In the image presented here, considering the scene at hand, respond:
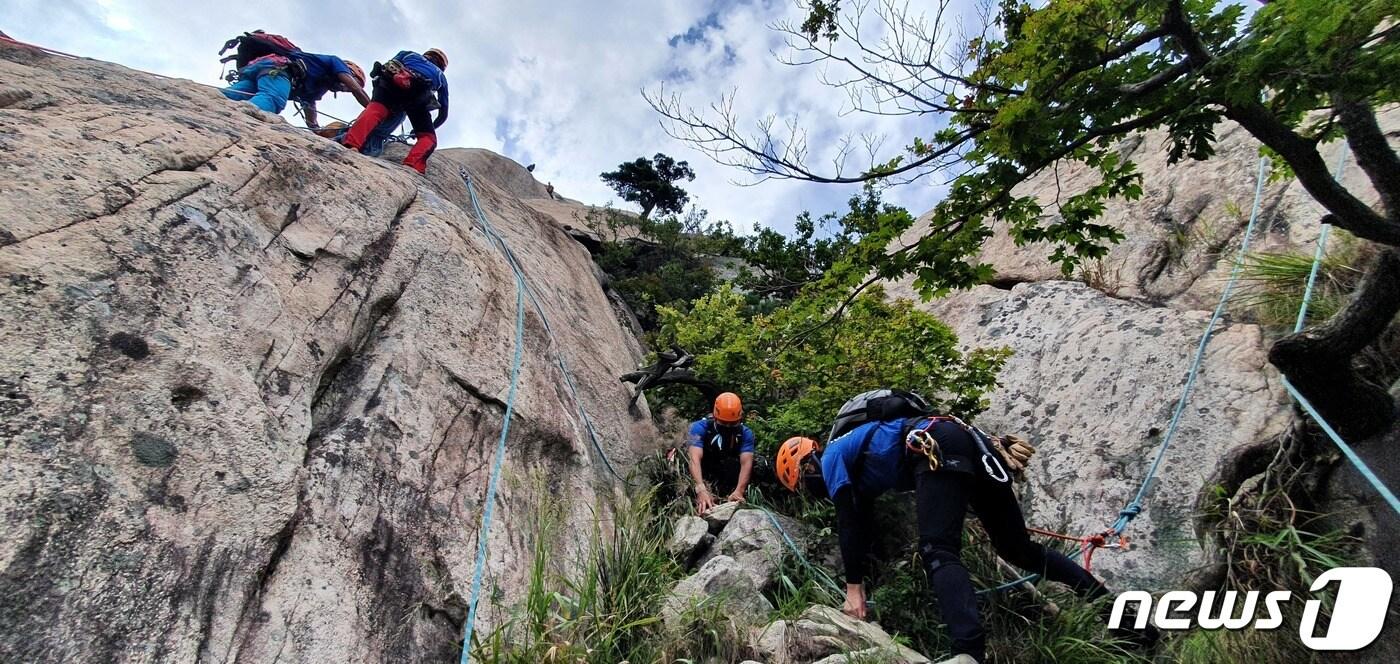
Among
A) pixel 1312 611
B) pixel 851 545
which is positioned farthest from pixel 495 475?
pixel 1312 611

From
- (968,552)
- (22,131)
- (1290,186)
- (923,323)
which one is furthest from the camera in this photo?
(1290,186)

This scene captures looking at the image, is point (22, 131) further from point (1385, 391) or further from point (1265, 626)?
point (1385, 391)

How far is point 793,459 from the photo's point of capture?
518cm

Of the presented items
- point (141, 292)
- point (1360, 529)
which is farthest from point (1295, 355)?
point (141, 292)

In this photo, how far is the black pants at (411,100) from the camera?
7.02 metres

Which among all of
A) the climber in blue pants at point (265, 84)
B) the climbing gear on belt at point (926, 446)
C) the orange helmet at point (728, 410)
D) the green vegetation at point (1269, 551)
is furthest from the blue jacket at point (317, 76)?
the green vegetation at point (1269, 551)

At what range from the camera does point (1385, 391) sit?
406cm

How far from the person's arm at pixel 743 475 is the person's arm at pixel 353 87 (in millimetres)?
6379

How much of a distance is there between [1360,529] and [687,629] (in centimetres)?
385

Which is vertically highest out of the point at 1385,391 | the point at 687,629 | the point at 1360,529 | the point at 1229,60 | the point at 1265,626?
the point at 1229,60

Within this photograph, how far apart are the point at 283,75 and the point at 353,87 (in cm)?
84

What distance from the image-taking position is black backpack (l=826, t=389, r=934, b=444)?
4.04 meters

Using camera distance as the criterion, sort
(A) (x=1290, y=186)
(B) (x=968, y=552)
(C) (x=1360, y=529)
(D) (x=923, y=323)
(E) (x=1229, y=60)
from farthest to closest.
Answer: (A) (x=1290, y=186)
(D) (x=923, y=323)
(B) (x=968, y=552)
(C) (x=1360, y=529)
(E) (x=1229, y=60)

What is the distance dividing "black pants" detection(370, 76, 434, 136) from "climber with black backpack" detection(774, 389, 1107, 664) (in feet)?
19.1
